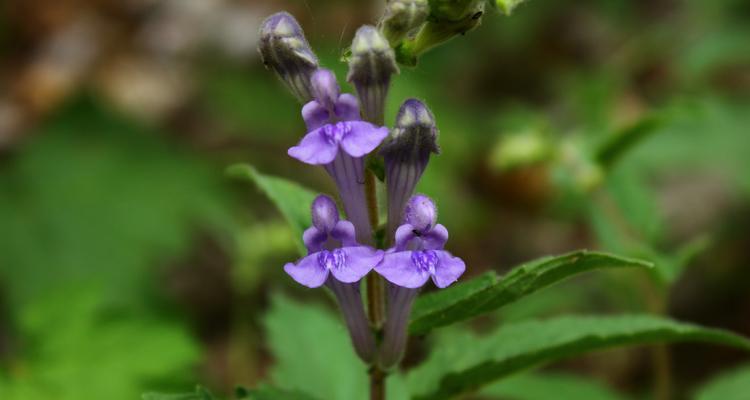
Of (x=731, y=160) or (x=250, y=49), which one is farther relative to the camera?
(x=250, y=49)

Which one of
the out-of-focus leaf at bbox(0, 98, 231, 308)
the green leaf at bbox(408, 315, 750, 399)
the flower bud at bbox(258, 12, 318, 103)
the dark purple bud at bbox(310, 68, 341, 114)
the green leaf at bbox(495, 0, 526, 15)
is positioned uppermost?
the out-of-focus leaf at bbox(0, 98, 231, 308)

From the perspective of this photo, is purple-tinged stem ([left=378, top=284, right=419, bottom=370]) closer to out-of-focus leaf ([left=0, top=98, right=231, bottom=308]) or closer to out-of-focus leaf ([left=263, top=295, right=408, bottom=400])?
out-of-focus leaf ([left=263, top=295, right=408, bottom=400])

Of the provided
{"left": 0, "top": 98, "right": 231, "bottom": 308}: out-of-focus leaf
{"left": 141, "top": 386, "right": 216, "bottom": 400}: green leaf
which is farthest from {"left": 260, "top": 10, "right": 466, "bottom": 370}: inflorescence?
{"left": 0, "top": 98, "right": 231, "bottom": 308}: out-of-focus leaf

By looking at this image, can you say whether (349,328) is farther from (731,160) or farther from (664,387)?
(731,160)

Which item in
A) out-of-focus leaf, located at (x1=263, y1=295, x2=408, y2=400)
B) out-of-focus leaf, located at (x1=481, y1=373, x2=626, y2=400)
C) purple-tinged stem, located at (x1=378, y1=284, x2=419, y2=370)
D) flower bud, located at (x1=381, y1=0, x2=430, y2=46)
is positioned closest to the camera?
flower bud, located at (x1=381, y1=0, x2=430, y2=46)

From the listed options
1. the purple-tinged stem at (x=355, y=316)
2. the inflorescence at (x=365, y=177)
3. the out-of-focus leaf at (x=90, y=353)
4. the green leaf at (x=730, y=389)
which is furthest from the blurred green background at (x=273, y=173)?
the inflorescence at (x=365, y=177)

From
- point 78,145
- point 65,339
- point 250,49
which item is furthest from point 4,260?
point 250,49

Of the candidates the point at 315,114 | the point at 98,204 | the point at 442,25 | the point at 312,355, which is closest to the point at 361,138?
the point at 315,114
